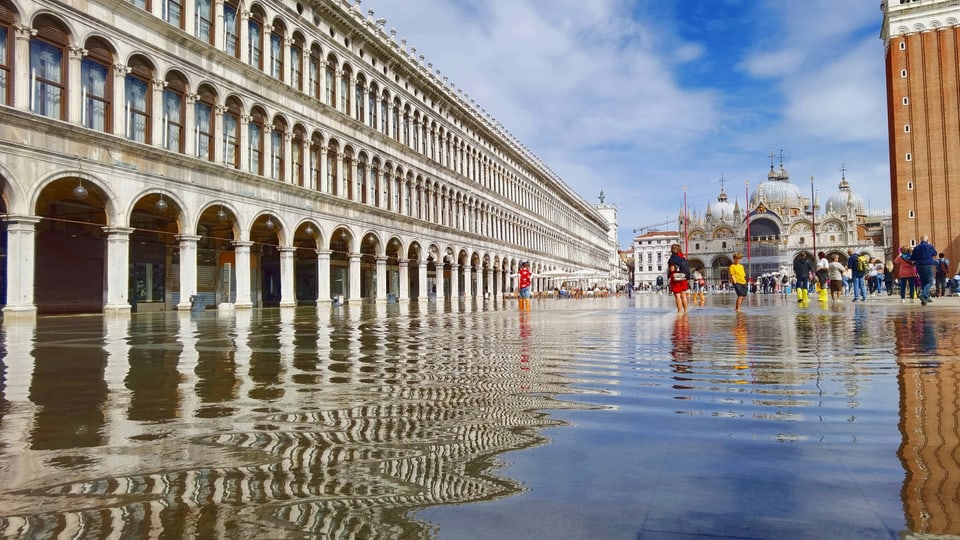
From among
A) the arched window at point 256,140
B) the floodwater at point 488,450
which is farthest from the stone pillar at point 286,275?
the floodwater at point 488,450

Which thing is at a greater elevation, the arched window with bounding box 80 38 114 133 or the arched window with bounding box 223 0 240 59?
the arched window with bounding box 223 0 240 59

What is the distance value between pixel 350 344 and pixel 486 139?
47193 millimetres

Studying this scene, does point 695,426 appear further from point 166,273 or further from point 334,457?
point 166,273

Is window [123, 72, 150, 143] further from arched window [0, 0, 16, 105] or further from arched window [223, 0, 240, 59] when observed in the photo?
arched window [223, 0, 240, 59]

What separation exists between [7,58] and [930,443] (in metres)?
20.1

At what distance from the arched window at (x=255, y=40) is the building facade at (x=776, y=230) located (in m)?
88.1

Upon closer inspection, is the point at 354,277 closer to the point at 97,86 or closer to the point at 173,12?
the point at 173,12

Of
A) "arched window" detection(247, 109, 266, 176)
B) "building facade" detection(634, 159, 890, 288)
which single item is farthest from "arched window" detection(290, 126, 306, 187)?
"building facade" detection(634, 159, 890, 288)

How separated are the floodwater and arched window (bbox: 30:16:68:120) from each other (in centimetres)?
1490

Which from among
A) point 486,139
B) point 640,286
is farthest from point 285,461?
point 640,286

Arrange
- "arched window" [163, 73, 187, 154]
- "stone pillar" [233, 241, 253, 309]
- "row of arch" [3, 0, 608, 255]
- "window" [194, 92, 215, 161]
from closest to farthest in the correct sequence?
"row of arch" [3, 0, 608, 255] < "arched window" [163, 73, 187, 154] < "window" [194, 92, 215, 161] < "stone pillar" [233, 241, 253, 309]

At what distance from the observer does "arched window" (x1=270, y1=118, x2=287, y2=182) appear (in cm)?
2634

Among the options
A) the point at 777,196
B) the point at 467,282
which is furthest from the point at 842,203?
the point at 467,282

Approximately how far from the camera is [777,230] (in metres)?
114
